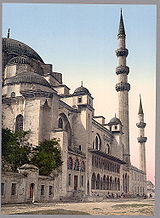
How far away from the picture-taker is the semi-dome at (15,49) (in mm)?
10117

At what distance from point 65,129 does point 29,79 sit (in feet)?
5.85

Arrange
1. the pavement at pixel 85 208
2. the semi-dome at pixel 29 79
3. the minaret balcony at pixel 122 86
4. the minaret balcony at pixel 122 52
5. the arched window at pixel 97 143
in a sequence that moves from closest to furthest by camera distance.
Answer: the pavement at pixel 85 208
the minaret balcony at pixel 122 52
the minaret balcony at pixel 122 86
the semi-dome at pixel 29 79
the arched window at pixel 97 143

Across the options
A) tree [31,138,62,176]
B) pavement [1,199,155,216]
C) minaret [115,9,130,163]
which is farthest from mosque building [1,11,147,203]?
pavement [1,199,155,216]

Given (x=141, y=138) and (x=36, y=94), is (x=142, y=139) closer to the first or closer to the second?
(x=141, y=138)

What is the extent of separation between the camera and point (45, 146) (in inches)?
388

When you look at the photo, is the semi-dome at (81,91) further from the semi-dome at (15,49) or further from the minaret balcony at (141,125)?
the minaret balcony at (141,125)

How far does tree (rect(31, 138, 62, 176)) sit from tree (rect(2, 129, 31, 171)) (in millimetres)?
231

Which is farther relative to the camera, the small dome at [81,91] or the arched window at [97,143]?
the arched window at [97,143]

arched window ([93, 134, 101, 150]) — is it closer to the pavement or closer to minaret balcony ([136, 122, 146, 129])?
minaret balcony ([136, 122, 146, 129])

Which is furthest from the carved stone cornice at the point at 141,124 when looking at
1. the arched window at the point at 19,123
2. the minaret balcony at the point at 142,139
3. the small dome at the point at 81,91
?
the arched window at the point at 19,123

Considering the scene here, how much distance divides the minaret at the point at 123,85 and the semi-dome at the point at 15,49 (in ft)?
6.95

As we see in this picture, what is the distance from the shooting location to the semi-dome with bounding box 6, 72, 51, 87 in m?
10.7

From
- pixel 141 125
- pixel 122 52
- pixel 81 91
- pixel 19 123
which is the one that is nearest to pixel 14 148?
pixel 19 123

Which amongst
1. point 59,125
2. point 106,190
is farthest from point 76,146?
point 106,190
